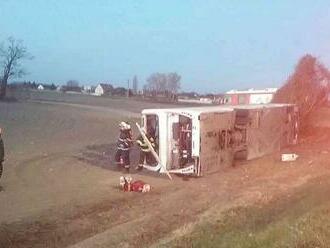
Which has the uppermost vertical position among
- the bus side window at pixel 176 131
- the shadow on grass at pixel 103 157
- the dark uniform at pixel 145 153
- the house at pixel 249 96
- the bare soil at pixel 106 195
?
the house at pixel 249 96

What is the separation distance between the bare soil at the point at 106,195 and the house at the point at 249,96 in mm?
26225

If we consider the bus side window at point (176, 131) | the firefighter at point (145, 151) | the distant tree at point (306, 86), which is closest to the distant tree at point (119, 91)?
the distant tree at point (306, 86)

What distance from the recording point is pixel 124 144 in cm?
2091

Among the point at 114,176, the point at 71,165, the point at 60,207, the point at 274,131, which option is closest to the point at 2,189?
the point at 60,207

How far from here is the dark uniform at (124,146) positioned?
20875 millimetres

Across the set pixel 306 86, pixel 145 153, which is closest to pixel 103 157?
pixel 145 153

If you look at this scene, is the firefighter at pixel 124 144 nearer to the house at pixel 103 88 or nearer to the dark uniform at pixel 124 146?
the dark uniform at pixel 124 146

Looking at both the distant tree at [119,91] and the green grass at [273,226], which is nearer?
the green grass at [273,226]

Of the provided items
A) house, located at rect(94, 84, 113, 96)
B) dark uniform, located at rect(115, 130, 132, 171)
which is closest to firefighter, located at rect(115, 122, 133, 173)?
dark uniform, located at rect(115, 130, 132, 171)

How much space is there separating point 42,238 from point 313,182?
9.99 m

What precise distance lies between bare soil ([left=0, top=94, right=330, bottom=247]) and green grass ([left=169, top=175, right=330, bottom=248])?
1.62 feet

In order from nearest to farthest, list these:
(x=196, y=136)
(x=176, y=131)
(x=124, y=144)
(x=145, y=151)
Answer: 1. (x=196, y=136)
2. (x=124, y=144)
3. (x=176, y=131)
4. (x=145, y=151)

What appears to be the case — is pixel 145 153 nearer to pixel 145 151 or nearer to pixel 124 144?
pixel 145 151

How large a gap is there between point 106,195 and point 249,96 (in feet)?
152
